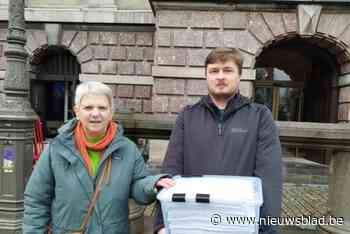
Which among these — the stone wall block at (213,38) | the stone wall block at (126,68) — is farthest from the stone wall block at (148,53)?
the stone wall block at (213,38)

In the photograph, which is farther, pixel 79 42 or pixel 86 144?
pixel 79 42

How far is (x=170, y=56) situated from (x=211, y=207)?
6790 millimetres

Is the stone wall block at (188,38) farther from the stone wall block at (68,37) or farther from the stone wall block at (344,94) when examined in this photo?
the stone wall block at (344,94)

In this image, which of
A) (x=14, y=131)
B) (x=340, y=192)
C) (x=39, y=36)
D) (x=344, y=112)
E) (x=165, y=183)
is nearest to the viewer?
(x=165, y=183)

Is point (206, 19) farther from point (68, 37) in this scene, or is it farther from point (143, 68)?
point (68, 37)

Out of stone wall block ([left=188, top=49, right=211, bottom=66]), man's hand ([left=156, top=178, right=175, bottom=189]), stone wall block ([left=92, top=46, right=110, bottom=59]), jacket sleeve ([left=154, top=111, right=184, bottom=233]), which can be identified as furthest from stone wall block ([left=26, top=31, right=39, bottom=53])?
man's hand ([left=156, top=178, right=175, bottom=189])

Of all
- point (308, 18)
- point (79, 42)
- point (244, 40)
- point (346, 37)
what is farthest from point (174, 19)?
point (346, 37)

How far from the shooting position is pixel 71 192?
1.88m

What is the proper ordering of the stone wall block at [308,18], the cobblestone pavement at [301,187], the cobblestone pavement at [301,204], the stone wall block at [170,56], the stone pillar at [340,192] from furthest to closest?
the stone wall block at [170,56]
the stone wall block at [308,18]
the cobblestone pavement at [301,187]
the cobblestone pavement at [301,204]
the stone pillar at [340,192]

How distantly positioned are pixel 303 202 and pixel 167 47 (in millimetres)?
4569

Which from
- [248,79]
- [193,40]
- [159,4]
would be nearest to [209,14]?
[193,40]

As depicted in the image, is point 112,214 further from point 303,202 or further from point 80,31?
point 80,31

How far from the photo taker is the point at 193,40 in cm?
801

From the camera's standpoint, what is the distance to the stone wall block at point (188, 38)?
7.98 meters
